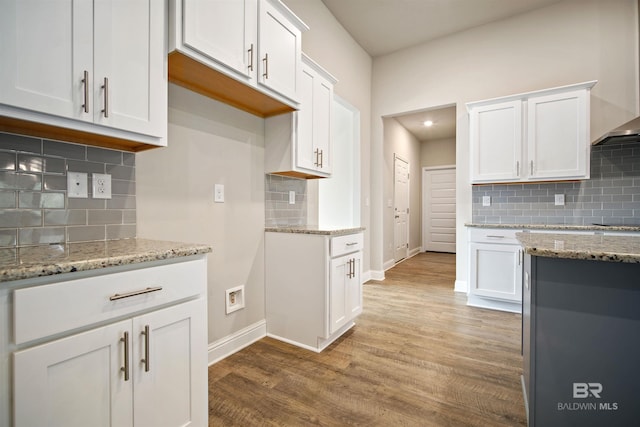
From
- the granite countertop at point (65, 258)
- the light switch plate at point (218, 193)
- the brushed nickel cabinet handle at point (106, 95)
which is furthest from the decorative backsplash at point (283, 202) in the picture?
the brushed nickel cabinet handle at point (106, 95)

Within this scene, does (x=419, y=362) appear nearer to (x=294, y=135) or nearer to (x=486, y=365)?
(x=486, y=365)

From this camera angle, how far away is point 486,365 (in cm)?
194

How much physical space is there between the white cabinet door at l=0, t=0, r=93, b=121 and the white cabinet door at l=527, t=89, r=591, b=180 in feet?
12.0

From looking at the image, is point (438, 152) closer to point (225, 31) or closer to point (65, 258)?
point (225, 31)

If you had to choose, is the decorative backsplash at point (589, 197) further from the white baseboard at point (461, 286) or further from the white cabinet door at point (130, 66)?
the white cabinet door at point (130, 66)

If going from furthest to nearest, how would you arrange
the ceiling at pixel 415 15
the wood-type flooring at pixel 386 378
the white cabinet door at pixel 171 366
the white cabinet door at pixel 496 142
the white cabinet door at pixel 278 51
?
the ceiling at pixel 415 15 → the white cabinet door at pixel 496 142 → the white cabinet door at pixel 278 51 → the wood-type flooring at pixel 386 378 → the white cabinet door at pixel 171 366

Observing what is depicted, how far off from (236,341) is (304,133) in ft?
5.45

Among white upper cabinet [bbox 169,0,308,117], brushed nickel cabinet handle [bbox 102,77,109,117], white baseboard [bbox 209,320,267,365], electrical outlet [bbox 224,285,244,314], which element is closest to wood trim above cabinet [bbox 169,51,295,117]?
white upper cabinet [bbox 169,0,308,117]

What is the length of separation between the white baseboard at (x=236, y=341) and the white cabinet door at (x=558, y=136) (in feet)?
10.2

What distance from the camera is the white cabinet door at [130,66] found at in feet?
3.70

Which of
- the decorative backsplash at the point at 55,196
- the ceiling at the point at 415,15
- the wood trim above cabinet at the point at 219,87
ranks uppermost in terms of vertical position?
the ceiling at the point at 415,15

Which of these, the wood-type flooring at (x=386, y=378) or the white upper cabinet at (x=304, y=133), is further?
the white upper cabinet at (x=304, y=133)

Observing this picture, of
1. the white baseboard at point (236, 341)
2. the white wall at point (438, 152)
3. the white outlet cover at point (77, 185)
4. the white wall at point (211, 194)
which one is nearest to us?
the white outlet cover at point (77, 185)

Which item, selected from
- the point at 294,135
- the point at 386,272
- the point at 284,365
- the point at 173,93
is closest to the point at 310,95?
the point at 294,135
